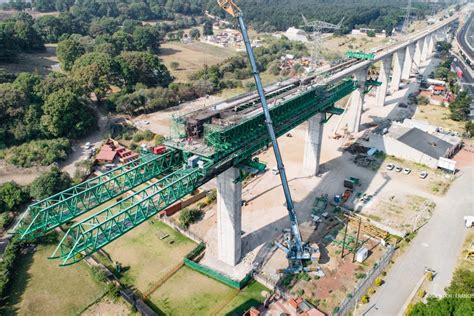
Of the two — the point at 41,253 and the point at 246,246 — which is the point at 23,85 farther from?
the point at 246,246

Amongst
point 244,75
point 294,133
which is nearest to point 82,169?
point 294,133

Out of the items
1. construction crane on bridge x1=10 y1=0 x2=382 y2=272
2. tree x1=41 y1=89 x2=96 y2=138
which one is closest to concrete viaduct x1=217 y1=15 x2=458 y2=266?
construction crane on bridge x1=10 y1=0 x2=382 y2=272

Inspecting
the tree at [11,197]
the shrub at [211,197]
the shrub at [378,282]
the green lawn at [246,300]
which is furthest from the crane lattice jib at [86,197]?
the shrub at [378,282]

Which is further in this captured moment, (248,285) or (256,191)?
(256,191)

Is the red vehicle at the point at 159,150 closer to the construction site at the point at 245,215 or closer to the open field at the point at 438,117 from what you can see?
the construction site at the point at 245,215

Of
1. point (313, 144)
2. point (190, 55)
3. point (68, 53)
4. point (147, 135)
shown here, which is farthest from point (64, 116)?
point (190, 55)

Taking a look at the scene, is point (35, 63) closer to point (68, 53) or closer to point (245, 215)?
point (68, 53)

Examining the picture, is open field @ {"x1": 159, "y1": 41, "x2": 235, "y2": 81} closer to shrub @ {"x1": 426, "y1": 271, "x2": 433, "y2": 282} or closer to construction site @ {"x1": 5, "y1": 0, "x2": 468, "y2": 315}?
construction site @ {"x1": 5, "y1": 0, "x2": 468, "y2": 315}
